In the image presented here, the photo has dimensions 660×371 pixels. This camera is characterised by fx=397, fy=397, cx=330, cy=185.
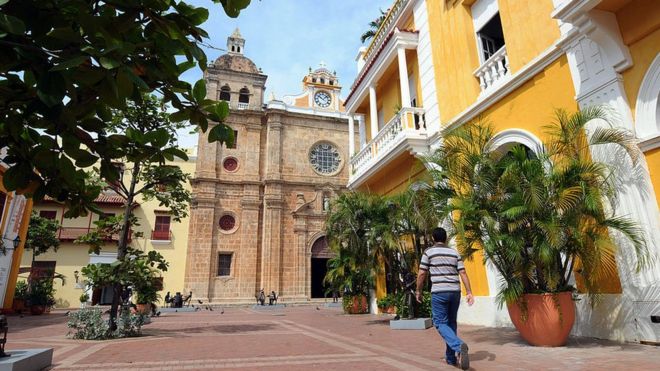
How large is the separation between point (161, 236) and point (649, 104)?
2650cm

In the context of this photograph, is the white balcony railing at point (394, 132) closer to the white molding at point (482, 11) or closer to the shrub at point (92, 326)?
the white molding at point (482, 11)

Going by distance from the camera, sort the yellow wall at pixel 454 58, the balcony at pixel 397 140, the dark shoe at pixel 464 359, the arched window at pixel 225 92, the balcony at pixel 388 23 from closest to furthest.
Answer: the dark shoe at pixel 464 359 < the yellow wall at pixel 454 58 < the balcony at pixel 397 140 < the balcony at pixel 388 23 < the arched window at pixel 225 92

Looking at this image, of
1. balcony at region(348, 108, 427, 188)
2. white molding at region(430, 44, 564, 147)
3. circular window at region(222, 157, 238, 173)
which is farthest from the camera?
circular window at region(222, 157, 238, 173)

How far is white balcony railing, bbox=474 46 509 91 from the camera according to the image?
8.52m

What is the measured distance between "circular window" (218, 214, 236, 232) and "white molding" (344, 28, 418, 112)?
15.1 m

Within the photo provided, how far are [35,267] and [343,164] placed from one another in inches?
834

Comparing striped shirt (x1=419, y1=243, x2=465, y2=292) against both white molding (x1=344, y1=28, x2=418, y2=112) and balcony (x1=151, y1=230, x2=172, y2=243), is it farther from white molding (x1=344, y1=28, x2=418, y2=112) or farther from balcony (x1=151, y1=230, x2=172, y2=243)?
balcony (x1=151, y1=230, x2=172, y2=243)

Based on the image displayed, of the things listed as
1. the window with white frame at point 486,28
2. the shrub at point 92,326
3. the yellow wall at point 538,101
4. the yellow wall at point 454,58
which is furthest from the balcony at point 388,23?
the shrub at point 92,326

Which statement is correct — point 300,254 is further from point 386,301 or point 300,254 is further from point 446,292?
point 446,292

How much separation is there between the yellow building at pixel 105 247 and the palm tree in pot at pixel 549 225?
2288 centimetres

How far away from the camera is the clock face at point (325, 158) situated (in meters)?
30.3

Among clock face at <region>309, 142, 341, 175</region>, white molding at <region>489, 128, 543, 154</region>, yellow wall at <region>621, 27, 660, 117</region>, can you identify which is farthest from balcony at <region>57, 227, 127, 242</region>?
yellow wall at <region>621, 27, 660, 117</region>

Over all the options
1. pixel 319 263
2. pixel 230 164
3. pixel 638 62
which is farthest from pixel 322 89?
pixel 638 62

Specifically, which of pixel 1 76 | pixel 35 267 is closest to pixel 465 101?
pixel 1 76
